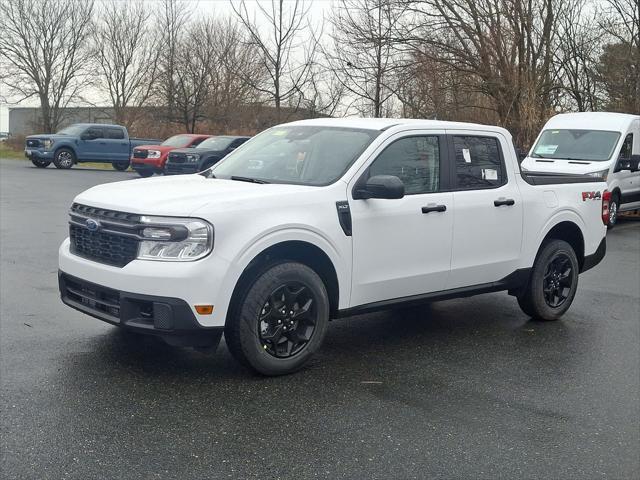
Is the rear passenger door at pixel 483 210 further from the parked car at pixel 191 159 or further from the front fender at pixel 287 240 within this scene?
the parked car at pixel 191 159

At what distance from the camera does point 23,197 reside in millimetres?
17359

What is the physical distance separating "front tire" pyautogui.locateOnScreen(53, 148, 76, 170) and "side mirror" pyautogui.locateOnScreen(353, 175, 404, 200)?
26608 millimetres

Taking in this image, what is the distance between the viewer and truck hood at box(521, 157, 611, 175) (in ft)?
50.1

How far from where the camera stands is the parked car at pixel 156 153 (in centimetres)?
2411

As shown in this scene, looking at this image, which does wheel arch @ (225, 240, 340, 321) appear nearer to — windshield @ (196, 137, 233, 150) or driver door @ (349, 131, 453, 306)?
driver door @ (349, 131, 453, 306)

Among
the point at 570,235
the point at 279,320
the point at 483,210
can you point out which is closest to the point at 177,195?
the point at 279,320

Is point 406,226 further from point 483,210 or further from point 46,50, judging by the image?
point 46,50

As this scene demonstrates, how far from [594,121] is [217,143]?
10.8 metres

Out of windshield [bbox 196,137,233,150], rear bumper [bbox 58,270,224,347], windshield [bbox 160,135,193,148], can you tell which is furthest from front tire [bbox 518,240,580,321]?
windshield [bbox 160,135,193,148]

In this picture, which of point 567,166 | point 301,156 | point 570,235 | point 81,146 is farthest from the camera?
point 81,146

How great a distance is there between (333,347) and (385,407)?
140 centimetres

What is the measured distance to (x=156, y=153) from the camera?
79.7 ft

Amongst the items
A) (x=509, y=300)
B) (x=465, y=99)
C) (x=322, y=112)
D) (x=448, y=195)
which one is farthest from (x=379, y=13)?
(x=448, y=195)

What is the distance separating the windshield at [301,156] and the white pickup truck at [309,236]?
0.01 meters
